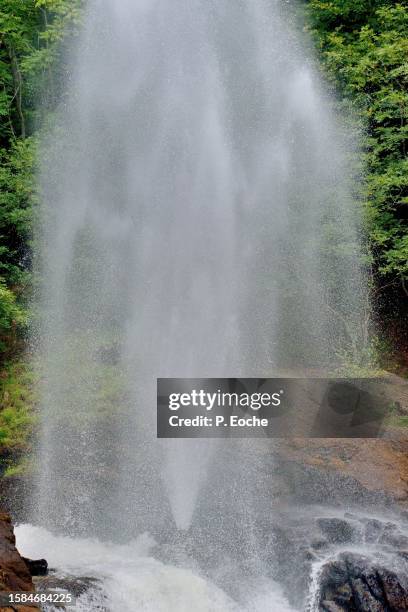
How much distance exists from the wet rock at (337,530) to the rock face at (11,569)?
14.3 ft

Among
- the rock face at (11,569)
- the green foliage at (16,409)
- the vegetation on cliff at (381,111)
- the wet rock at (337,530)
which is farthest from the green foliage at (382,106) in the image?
the rock face at (11,569)

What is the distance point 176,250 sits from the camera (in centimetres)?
1195

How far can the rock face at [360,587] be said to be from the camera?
24.5 feet

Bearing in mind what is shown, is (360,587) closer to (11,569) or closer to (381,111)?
(11,569)

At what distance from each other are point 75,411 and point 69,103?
334 inches

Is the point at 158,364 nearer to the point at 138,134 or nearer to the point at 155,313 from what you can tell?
the point at 155,313

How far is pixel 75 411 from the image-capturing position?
40.6 ft

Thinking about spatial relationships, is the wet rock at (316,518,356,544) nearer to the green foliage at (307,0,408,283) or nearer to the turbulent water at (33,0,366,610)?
the turbulent water at (33,0,366,610)

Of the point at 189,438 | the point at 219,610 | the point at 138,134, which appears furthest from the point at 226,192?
the point at 219,610

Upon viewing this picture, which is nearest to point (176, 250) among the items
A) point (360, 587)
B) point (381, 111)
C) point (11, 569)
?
point (360, 587)

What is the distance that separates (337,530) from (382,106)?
35.3ft

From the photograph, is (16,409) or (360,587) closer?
(360,587)

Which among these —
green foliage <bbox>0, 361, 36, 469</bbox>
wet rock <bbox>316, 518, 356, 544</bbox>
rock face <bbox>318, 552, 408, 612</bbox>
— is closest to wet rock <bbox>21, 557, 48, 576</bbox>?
rock face <bbox>318, 552, 408, 612</bbox>

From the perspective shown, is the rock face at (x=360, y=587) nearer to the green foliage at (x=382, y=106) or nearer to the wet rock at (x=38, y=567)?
the wet rock at (x=38, y=567)
